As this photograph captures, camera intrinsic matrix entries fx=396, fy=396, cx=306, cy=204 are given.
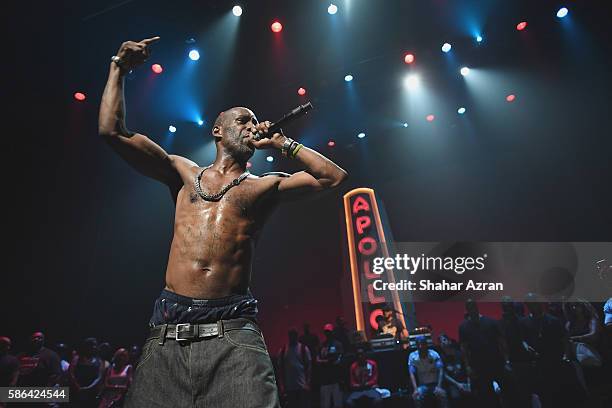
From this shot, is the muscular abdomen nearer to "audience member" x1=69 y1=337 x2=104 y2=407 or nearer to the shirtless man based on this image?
the shirtless man

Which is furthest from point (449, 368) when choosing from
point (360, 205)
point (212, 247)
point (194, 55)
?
point (194, 55)

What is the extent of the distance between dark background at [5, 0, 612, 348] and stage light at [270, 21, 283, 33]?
10 centimetres

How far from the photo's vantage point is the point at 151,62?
7.85 m

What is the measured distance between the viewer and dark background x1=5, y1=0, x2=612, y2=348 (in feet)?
24.0

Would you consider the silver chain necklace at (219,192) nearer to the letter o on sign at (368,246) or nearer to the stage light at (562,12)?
the stage light at (562,12)

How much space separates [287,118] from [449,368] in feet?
21.9

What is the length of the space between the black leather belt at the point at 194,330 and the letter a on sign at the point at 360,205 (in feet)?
34.0

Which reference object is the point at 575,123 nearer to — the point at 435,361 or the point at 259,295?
the point at 435,361

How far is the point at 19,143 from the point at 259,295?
7136 mm

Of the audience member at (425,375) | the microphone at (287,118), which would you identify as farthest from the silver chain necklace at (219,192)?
the audience member at (425,375)

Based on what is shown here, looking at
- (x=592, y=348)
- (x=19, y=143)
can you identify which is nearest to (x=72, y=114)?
(x=19, y=143)

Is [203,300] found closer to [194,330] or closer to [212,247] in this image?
[194,330]

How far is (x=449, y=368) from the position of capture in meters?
7.32

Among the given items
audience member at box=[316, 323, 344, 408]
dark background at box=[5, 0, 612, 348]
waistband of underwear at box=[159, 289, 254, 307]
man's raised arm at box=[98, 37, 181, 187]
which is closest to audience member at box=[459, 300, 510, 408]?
audience member at box=[316, 323, 344, 408]
